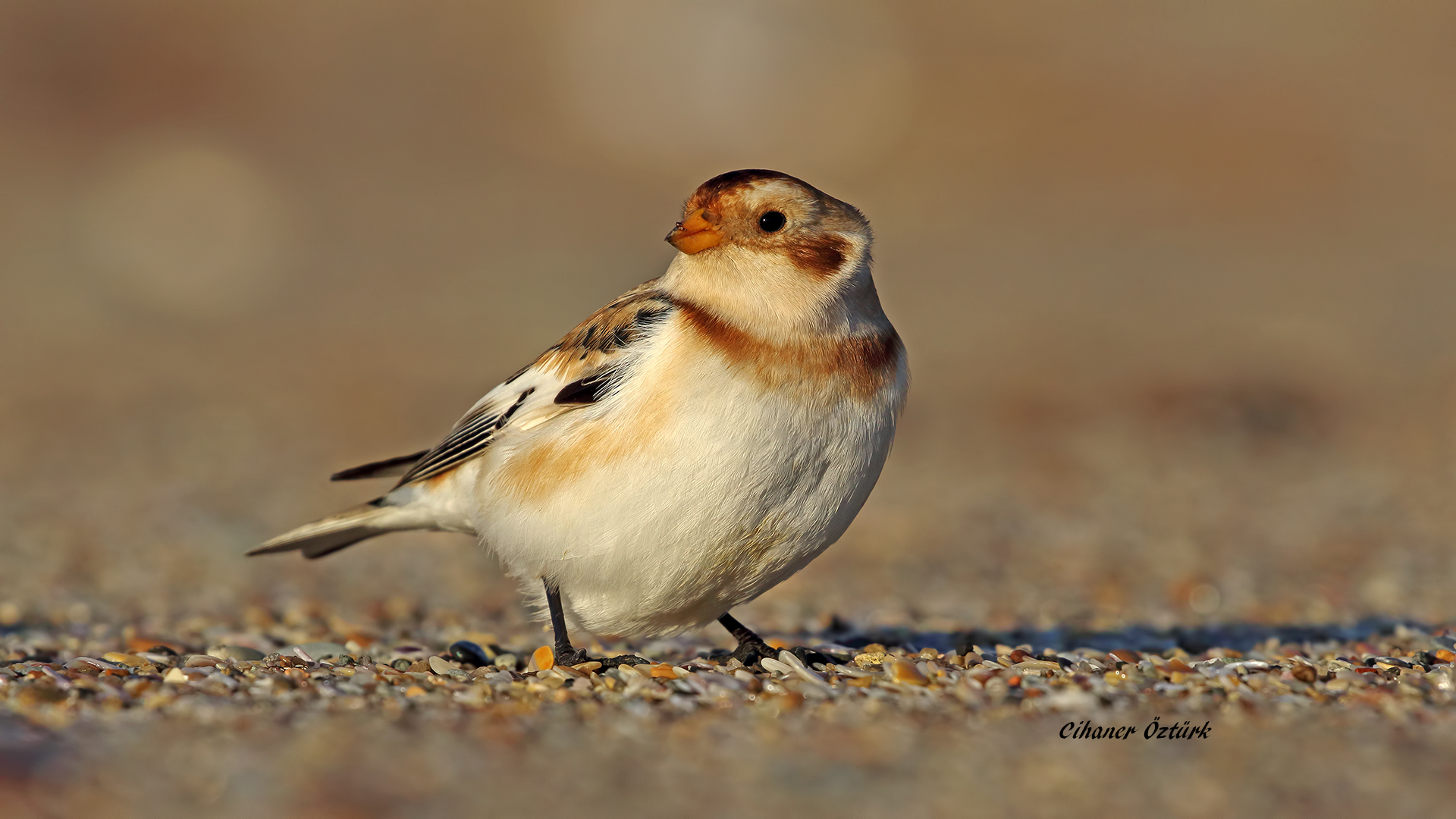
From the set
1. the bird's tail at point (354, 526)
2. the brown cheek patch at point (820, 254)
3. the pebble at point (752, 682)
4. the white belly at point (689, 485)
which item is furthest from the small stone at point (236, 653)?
the brown cheek patch at point (820, 254)

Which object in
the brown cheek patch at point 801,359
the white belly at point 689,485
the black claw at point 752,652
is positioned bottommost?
the black claw at point 752,652

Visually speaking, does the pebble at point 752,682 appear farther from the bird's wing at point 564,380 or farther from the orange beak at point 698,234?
the orange beak at point 698,234

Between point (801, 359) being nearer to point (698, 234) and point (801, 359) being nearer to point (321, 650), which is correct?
point (698, 234)

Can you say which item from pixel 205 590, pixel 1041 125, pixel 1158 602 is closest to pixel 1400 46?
pixel 1041 125

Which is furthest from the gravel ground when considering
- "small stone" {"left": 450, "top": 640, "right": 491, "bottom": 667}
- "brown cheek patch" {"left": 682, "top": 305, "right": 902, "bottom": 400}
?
"brown cheek patch" {"left": 682, "top": 305, "right": 902, "bottom": 400}

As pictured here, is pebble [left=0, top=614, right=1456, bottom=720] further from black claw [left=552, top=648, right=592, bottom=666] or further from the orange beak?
the orange beak
